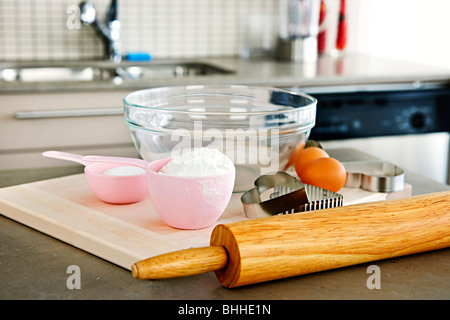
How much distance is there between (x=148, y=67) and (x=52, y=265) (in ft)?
6.25

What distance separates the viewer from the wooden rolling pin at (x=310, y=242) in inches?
27.0

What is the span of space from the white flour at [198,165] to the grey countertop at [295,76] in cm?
118

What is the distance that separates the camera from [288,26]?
273 centimetres

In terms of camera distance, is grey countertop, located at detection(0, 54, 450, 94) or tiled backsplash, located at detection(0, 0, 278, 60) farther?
tiled backsplash, located at detection(0, 0, 278, 60)

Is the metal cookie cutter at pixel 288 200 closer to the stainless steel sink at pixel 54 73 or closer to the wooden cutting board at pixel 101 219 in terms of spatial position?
the wooden cutting board at pixel 101 219

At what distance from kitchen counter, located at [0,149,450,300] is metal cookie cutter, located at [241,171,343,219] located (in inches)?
4.8

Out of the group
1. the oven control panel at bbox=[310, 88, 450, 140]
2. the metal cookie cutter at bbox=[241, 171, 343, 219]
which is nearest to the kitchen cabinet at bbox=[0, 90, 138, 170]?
the oven control panel at bbox=[310, 88, 450, 140]

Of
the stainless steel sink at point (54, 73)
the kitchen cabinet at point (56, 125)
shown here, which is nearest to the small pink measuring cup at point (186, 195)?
the kitchen cabinet at point (56, 125)

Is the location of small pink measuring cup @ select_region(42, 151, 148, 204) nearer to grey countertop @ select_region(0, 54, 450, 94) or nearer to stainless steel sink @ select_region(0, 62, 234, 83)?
grey countertop @ select_region(0, 54, 450, 94)

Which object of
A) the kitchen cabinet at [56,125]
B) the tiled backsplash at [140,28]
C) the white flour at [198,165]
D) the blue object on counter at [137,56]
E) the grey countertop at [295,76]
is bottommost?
the kitchen cabinet at [56,125]

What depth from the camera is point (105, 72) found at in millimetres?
2512

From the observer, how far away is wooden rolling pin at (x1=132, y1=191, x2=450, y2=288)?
0.69m
